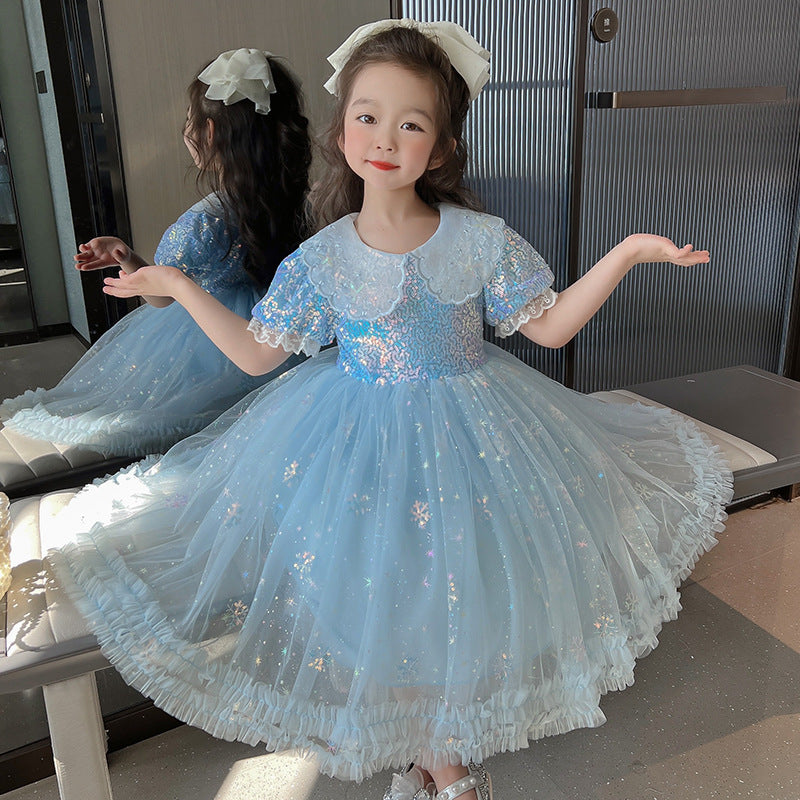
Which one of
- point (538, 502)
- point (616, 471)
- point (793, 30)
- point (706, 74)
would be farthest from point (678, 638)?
point (793, 30)

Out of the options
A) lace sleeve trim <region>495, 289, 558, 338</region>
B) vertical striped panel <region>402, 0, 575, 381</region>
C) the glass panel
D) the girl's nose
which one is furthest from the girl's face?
vertical striped panel <region>402, 0, 575, 381</region>

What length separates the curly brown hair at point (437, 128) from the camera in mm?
1283

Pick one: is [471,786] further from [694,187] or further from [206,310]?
[694,187]

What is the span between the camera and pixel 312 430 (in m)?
1.36

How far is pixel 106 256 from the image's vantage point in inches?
57.1

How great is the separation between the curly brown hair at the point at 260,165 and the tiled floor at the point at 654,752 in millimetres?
939

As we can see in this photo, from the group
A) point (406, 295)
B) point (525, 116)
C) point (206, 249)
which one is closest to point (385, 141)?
point (406, 295)

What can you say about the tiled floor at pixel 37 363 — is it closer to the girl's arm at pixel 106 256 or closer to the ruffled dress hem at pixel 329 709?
the girl's arm at pixel 106 256

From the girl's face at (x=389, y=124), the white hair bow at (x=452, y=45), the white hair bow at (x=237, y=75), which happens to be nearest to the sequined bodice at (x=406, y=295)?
the girl's face at (x=389, y=124)

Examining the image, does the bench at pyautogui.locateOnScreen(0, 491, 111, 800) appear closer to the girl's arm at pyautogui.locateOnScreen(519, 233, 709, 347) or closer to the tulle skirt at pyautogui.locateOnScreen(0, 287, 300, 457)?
the tulle skirt at pyautogui.locateOnScreen(0, 287, 300, 457)

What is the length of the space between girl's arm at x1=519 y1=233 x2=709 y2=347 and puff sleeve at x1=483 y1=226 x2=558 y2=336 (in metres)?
0.02

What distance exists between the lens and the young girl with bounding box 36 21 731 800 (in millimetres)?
1145

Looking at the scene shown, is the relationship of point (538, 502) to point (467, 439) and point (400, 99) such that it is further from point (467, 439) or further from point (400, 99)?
point (400, 99)

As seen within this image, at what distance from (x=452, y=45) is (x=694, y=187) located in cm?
136
